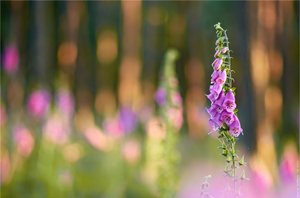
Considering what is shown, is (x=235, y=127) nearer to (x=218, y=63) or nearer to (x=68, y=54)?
(x=218, y=63)

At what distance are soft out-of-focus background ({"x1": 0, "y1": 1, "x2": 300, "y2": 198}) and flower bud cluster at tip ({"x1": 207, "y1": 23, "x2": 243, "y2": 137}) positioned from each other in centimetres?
127

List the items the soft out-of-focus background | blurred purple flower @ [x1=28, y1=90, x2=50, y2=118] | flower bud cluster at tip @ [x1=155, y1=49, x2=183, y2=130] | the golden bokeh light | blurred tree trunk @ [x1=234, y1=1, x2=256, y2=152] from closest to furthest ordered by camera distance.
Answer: flower bud cluster at tip @ [x1=155, y1=49, x2=183, y2=130] → blurred purple flower @ [x1=28, y1=90, x2=50, y2=118] → the soft out-of-focus background → blurred tree trunk @ [x1=234, y1=1, x2=256, y2=152] → the golden bokeh light

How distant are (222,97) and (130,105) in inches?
403

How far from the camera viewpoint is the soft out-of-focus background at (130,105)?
6117mm

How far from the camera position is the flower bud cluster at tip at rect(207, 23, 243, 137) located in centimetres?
162

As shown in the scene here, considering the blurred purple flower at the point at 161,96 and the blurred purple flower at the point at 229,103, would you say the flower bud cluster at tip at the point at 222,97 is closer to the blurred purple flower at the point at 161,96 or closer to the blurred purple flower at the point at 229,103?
the blurred purple flower at the point at 229,103

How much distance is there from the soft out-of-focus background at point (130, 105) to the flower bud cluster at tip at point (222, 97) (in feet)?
4.18

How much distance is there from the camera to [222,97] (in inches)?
64.5

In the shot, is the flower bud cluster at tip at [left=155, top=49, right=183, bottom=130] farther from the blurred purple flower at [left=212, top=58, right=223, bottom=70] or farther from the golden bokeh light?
the golden bokeh light

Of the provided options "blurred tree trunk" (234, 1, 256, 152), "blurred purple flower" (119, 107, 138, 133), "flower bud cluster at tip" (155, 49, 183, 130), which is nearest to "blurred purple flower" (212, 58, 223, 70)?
"flower bud cluster at tip" (155, 49, 183, 130)

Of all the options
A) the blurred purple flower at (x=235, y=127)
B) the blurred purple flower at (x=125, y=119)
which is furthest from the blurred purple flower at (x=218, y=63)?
the blurred purple flower at (x=125, y=119)

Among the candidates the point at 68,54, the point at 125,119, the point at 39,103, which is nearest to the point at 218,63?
the point at 39,103

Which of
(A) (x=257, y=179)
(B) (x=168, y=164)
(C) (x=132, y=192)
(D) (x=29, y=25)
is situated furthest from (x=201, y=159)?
(D) (x=29, y=25)

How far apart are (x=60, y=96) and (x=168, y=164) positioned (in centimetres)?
225
